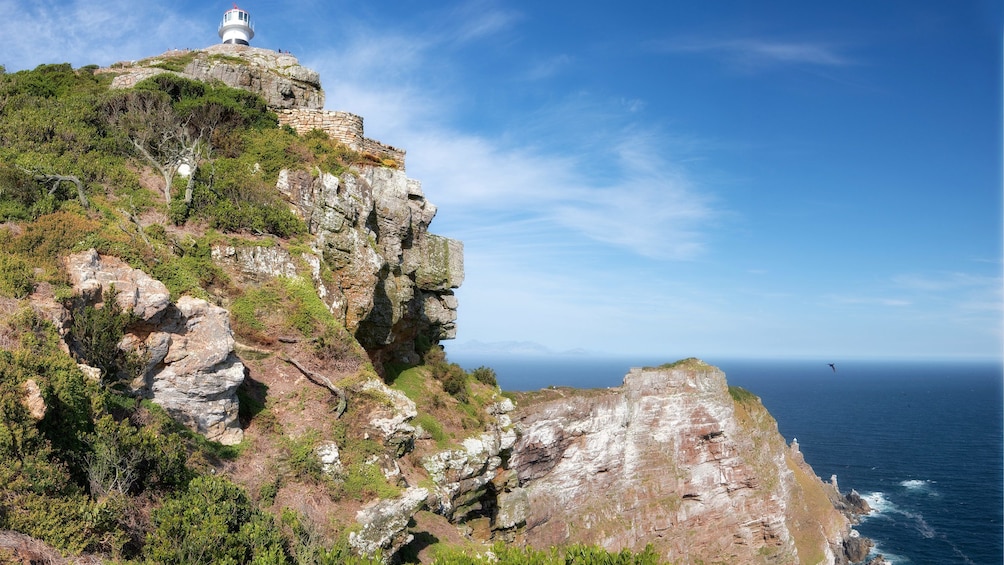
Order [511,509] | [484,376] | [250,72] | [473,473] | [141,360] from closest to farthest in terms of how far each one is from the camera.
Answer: [141,360] < [473,473] < [511,509] < [484,376] < [250,72]

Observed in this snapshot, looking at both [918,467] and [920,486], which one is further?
[918,467]

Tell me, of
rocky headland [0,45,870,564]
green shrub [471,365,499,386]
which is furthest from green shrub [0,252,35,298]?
green shrub [471,365,499,386]

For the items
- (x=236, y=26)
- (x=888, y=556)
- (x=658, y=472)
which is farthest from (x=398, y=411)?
(x=888, y=556)

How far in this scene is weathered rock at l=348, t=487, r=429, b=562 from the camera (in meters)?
13.3

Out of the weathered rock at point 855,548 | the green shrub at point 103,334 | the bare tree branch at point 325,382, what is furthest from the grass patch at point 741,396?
the green shrub at point 103,334

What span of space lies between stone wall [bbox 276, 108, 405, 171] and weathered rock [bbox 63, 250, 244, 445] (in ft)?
48.2

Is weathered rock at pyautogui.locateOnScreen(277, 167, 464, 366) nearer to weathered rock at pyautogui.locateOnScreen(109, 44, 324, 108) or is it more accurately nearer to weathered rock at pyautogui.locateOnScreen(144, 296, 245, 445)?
weathered rock at pyautogui.locateOnScreen(144, 296, 245, 445)

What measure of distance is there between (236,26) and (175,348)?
131 feet

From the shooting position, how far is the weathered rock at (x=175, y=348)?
13500mm

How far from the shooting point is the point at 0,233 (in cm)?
1423

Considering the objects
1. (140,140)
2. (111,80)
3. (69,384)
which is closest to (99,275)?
(69,384)

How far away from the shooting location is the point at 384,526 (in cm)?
1388

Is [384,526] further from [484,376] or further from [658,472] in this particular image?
[658,472]

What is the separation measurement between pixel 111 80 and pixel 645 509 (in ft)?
140
